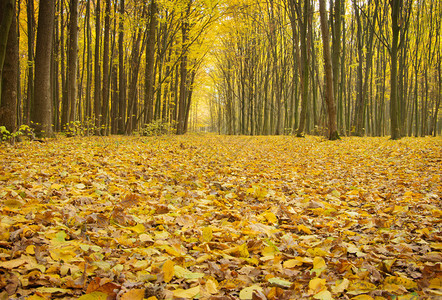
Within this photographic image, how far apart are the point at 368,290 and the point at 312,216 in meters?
1.38

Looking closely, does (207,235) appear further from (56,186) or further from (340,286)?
(56,186)

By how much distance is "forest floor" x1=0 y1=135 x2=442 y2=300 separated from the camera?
133 cm

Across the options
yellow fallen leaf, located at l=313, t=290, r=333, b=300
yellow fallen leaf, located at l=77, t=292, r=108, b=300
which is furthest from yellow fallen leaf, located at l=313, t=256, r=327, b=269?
yellow fallen leaf, located at l=77, t=292, r=108, b=300

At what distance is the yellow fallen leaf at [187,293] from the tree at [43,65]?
728 centimetres

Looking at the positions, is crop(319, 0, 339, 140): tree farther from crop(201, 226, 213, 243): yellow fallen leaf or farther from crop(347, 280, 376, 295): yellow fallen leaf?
Answer: crop(347, 280, 376, 295): yellow fallen leaf

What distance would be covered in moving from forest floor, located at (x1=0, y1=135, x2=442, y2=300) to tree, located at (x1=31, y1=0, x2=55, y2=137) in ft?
11.8

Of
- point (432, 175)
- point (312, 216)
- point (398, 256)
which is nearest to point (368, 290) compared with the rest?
point (398, 256)

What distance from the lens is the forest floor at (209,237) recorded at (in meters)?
1.33

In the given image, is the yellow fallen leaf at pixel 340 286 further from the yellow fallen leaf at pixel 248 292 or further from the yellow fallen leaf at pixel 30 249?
the yellow fallen leaf at pixel 30 249

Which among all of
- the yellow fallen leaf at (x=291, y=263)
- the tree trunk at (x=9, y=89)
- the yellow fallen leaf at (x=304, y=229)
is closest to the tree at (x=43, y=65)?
the tree trunk at (x=9, y=89)

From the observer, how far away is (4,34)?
155 inches

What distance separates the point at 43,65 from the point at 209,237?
746 centimetres

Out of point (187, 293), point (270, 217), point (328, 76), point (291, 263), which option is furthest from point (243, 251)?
point (328, 76)

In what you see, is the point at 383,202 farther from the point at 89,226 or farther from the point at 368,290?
the point at 89,226
